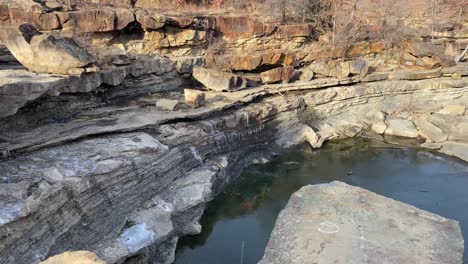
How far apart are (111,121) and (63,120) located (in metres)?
1.02

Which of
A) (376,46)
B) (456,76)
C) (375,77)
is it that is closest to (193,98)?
(375,77)

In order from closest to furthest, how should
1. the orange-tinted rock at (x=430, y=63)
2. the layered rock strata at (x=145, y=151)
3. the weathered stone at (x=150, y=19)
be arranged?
the layered rock strata at (x=145, y=151) < the weathered stone at (x=150, y=19) < the orange-tinted rock at (x=430, y=63)

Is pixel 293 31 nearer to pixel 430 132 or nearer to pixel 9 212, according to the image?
pixel 430 132

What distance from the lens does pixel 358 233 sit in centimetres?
710

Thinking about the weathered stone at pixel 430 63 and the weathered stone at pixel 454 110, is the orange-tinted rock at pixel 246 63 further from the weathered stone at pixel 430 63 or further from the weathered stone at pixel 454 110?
the weathered stone at pixel 454 110

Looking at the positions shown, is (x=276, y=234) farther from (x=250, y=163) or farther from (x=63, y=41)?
(x=63, y=41)

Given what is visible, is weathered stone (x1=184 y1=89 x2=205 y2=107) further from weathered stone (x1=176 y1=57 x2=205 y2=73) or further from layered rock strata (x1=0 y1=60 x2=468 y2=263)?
weathered stone (x1=176 y1=57 x2=205 y2=73)

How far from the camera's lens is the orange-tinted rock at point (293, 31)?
16125 millimetres

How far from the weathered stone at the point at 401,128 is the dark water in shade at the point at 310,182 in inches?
35.2

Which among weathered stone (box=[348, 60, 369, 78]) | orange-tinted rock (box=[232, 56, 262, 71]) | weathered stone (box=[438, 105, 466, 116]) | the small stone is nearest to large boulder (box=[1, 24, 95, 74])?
orange-tinted rock (box=[232, 56, 262, 71])


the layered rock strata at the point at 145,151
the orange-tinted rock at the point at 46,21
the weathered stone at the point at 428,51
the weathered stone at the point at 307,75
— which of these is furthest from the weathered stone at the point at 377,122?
the orange-tinted rock at the point at 46,21

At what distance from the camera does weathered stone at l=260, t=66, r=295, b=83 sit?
46.2 feet

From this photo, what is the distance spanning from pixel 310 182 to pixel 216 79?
4.24 meters

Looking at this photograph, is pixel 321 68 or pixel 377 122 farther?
pixel 321 68
